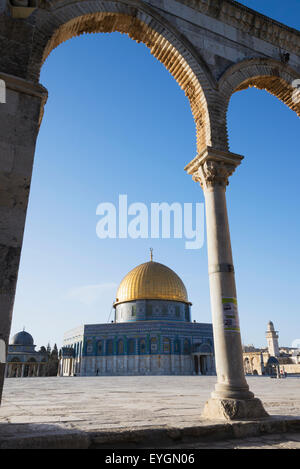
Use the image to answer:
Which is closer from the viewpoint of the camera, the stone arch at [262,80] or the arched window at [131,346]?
the stone arch at [262,80]

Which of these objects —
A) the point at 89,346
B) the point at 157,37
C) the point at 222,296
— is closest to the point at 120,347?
the point at 89,346

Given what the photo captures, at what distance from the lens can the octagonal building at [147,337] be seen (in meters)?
35.1

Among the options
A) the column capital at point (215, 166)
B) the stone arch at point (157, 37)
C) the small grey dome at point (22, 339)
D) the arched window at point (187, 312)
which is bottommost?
the column capital at point (215, 166)

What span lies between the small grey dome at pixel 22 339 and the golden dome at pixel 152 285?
18.1 m

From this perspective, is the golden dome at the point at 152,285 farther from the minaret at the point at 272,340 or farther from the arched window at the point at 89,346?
the minaret at the point at 272,340

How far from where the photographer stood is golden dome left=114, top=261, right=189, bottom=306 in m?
38.8

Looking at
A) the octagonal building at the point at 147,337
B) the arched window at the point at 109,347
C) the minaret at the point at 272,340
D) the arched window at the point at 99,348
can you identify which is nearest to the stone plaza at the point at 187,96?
the octagonal building at the point at 147,337

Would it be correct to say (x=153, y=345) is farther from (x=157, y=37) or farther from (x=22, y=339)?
(x=157, y=37)

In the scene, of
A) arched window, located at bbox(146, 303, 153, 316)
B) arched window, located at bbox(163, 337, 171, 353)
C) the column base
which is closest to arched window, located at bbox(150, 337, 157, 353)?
arched window, located at bbox(163, 337, 171, 353)

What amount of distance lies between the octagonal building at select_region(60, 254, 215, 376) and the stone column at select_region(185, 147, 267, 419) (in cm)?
3168

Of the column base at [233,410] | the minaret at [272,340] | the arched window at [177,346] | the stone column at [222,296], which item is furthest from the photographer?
the minaret at [272,340]

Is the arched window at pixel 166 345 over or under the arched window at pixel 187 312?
under

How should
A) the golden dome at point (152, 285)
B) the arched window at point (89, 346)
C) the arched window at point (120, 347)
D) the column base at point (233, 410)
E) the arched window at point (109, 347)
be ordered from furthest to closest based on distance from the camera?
the golden dome at point (152, 285) < the arched window at point (89, 346) < the arched window at point (109, 347) < the arched window at point (120, 347) < the column base at point (233, 410)

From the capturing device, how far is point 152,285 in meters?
38.9
